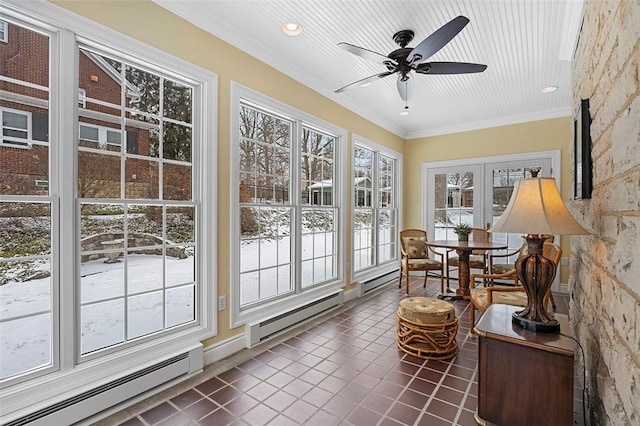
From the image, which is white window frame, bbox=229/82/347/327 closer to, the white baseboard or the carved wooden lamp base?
the white baseboard

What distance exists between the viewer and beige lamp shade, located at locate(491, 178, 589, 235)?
163 centimetres

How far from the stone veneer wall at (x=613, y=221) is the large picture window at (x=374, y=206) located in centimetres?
313

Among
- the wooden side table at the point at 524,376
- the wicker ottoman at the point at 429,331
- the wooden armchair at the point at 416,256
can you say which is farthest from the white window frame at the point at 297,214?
the wooden side table at the point at 524,376

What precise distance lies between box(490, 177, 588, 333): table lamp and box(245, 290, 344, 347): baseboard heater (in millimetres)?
2159

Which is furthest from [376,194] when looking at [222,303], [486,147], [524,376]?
[524,376]

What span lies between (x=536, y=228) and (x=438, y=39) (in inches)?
58.2

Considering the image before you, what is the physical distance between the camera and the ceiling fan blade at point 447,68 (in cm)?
262

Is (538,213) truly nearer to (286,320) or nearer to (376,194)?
(286,320)

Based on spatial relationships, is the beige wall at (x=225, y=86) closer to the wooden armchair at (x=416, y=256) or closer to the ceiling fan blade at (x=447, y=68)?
the wooden armchair at (x=416, y=256)

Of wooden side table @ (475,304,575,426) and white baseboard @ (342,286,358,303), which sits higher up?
wooden side table @ (475,304,575,426)

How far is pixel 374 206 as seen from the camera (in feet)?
17.8

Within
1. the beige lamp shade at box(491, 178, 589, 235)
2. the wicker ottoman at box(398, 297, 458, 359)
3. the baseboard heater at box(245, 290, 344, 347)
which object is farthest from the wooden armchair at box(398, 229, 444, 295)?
the beige lamp shade at box(491, 178, 589, 235)

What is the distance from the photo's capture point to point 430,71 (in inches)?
108

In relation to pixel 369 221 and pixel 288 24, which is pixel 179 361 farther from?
pixel 369 221
